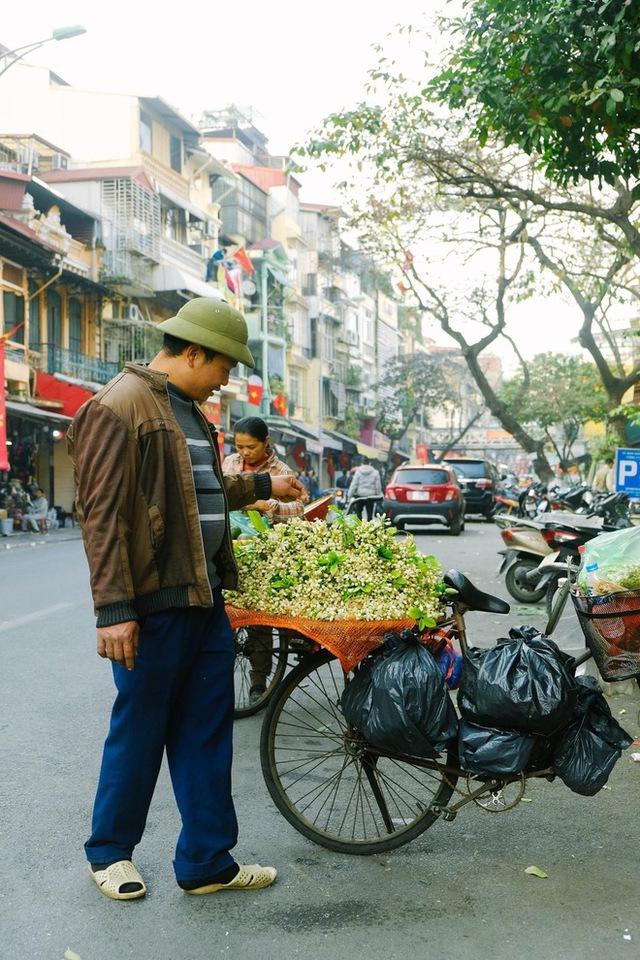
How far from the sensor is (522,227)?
18.6 metres

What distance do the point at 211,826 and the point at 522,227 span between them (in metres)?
16.6

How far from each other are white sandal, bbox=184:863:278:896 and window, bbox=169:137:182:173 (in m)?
37.7

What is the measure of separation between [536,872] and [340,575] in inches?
49.1

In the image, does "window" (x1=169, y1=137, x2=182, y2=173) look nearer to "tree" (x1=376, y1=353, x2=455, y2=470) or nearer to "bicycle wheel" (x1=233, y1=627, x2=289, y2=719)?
"tree" (x1=376, y1=353, x2=455, y2=470)

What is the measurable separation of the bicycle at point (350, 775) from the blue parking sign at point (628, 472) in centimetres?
887

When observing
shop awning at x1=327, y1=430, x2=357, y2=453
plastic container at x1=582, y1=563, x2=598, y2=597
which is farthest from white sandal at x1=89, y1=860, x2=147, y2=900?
shop awning at x1=327, y1=430, x2=357, y2=453

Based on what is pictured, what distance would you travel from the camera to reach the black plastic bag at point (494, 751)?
347 centimetres

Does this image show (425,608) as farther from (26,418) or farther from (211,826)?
(26,418)

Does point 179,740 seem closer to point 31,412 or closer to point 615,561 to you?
point 615,561

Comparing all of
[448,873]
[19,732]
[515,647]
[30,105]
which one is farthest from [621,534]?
[30,105]

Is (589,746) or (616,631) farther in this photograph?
(616,631)

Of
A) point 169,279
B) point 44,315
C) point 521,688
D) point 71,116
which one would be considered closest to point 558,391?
point 169,279

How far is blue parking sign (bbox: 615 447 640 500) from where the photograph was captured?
495 inches

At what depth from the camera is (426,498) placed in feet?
72.5
